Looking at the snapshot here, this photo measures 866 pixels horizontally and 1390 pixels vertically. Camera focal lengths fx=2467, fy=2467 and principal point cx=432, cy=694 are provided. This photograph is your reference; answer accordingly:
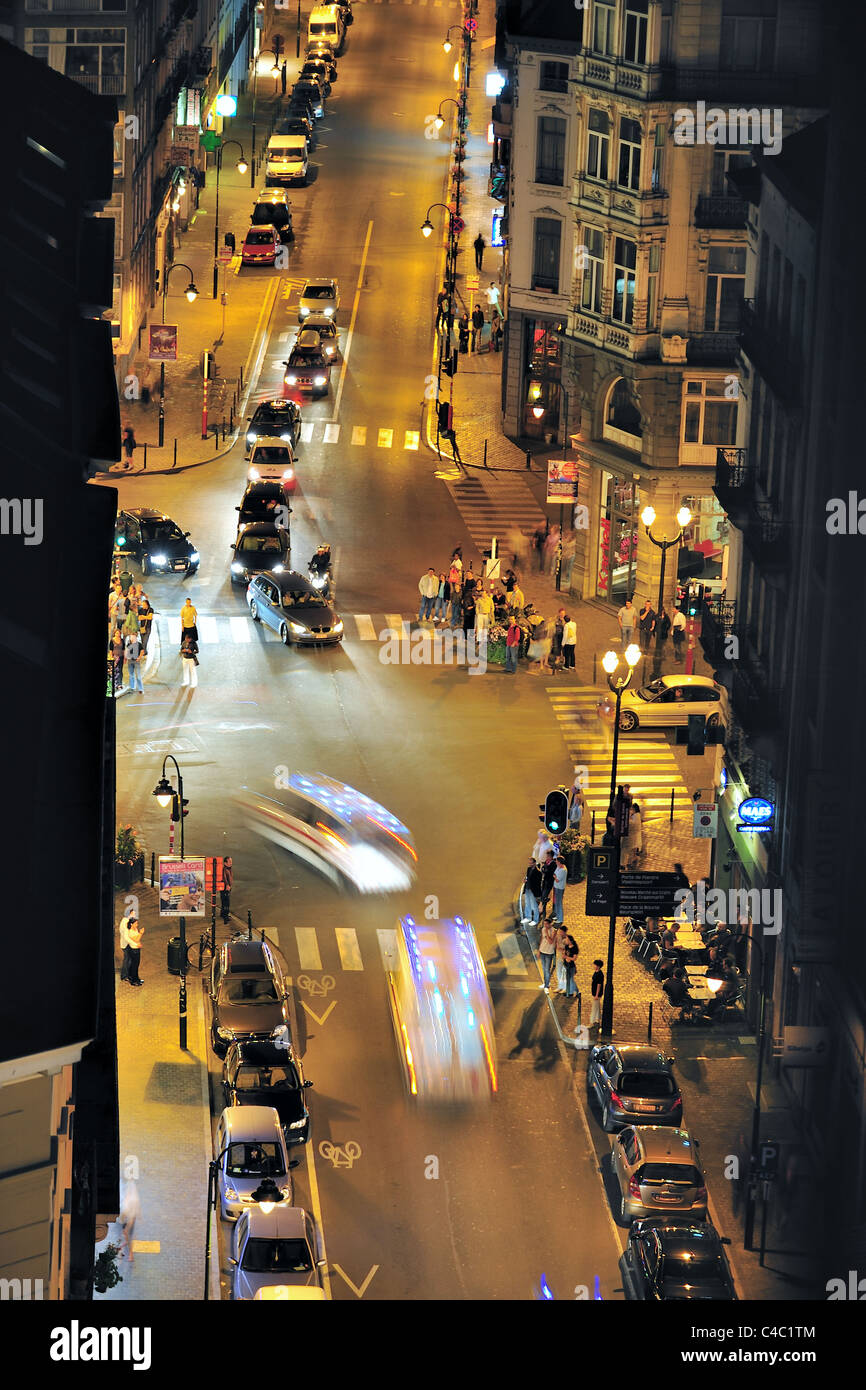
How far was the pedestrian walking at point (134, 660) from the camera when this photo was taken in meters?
70.1

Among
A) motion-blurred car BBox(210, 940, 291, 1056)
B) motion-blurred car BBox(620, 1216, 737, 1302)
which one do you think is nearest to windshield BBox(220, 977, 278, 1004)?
motion-blurred car BBox(210, 940, 291, 1056)

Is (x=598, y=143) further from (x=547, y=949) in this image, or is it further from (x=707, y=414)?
(x=547, y=949)

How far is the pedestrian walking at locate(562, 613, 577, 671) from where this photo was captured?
242 feet

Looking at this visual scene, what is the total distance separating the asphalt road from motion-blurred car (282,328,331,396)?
1105 millimetres

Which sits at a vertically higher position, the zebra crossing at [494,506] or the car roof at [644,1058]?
the car roof at [644,1058]

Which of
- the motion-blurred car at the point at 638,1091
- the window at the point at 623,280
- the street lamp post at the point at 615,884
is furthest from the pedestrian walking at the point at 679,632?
the motion-blurred car at the point at 638,1091

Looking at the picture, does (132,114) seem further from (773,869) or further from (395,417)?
(773,869)

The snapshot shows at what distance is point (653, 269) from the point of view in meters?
77.3

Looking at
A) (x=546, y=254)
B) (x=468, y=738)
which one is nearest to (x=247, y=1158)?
(x=468, y=738)

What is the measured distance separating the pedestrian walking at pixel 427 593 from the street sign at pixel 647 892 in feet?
84.7

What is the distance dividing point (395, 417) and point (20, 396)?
6742 centimetres

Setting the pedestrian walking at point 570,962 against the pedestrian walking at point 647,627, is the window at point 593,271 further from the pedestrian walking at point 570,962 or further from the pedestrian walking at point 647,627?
the pedestrian walking at point 570,962

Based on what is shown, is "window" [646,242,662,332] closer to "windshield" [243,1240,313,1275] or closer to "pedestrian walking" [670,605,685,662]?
"pedestrian walking" [670,605,685,662]

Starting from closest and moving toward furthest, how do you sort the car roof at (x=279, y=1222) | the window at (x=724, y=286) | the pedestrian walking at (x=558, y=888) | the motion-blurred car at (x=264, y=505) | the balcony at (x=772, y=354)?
1. the car roof at (x=279, y=1222)
2. the balcony at (x=772, y=354)
3. the pedestrian walking at (x=558, y=888)
4. the window at (x=724, y=286)
5. the motion-blurred car at (x=264, y=505)
